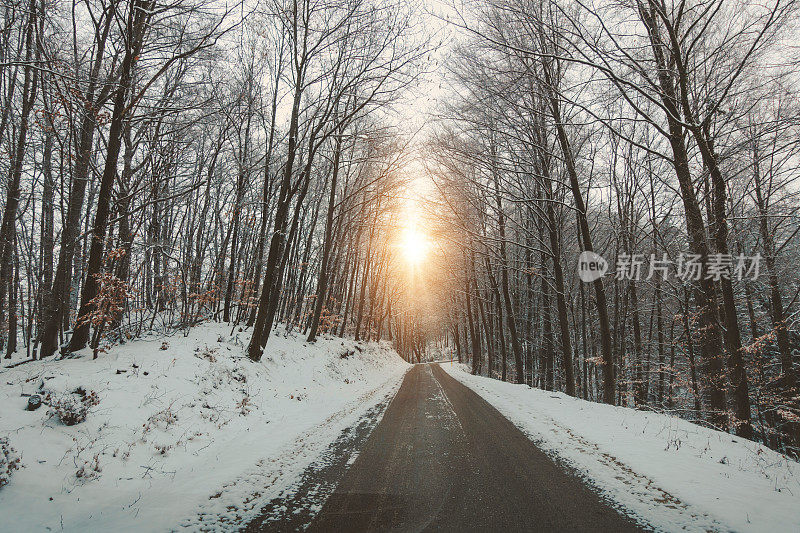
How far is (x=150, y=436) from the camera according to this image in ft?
16.2

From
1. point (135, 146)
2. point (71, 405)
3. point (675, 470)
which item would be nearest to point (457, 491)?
point (675, 470)

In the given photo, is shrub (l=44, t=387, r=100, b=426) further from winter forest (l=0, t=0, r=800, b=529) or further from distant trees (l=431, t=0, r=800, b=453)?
distant trees (l=431, t=0, r=800, b=453)

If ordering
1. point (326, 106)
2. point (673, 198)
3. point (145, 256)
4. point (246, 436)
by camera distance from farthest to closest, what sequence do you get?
point (673, 198) < point (326, 106) < point (145, 256) < point (246, 436)

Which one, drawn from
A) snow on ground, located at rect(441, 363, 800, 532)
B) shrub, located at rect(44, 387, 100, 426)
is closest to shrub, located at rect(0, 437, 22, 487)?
shrub, located at rect(44, 387, 100, 426)

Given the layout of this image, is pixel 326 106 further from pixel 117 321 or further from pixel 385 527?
pixel 385 527

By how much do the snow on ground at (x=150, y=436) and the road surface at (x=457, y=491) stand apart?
86cm

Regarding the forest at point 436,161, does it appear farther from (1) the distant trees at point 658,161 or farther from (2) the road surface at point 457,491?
(2) the road surface at point 457,491

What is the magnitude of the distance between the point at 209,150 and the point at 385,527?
14213mm

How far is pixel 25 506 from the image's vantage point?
319cm

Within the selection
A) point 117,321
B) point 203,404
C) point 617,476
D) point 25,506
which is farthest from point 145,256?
point 617,476

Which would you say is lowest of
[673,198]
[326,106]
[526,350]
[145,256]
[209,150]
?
[526,350]

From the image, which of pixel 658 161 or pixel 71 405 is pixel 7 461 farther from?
pixel 658 161

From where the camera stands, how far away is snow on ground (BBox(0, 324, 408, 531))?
3.28m

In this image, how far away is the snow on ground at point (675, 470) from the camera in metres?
3.07
